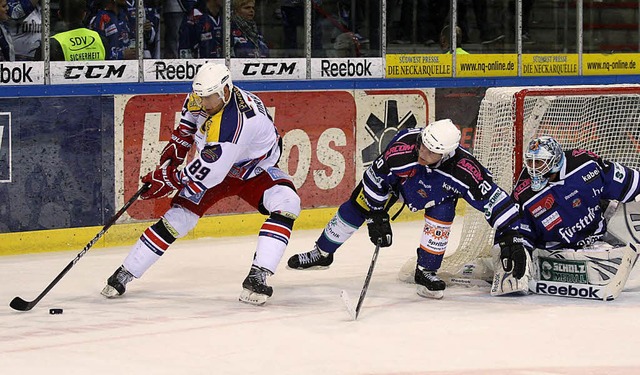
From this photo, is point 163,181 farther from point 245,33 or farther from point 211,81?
point 245,33

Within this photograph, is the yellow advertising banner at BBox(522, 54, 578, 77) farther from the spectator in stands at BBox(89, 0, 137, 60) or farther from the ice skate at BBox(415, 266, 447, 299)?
the ice skate at BBox(415, 266, 447, 299)

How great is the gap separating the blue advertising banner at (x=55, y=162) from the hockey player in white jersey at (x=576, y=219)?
269 centimetres

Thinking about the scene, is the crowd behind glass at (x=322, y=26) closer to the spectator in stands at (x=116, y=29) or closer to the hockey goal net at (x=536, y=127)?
the spectator in stands at (x=116, y=29)

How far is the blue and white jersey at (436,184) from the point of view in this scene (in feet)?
20.0

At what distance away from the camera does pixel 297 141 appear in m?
8.70

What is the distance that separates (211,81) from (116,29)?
7.81 feet

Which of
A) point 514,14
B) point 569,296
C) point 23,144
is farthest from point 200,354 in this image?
point 514,14

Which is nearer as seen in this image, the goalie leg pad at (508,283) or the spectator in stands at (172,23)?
the goalie leg pad at (508,283)

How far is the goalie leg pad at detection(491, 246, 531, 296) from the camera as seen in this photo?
6195 millimetres

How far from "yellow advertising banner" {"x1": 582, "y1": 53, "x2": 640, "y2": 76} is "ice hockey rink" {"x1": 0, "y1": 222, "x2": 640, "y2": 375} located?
3.94 metres

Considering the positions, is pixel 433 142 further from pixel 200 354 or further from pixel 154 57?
pixel 154 57


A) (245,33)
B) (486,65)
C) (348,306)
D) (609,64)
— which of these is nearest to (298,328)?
(348,306)

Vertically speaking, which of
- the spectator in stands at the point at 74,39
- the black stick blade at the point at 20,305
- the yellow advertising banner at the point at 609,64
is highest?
the spectator in stands at the point at 74,39

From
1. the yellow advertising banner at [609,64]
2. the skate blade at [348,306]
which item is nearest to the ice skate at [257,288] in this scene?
the skate blade at [348,306]
